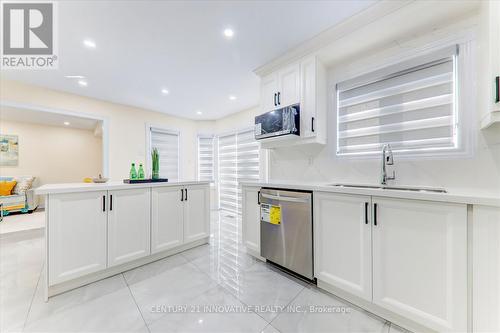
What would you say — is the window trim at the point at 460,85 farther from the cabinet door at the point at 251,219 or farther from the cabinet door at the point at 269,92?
the cabinet door at the point at 251,219

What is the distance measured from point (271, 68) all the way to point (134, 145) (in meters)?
3.57

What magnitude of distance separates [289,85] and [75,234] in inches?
113

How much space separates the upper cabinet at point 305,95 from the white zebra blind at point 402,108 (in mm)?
256

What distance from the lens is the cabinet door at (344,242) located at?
58.7 inches

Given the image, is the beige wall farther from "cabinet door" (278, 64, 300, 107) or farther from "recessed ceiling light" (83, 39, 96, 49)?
"cabinet door" (278, 64, 300, 107)

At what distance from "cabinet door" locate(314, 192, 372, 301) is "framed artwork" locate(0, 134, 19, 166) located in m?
8.27

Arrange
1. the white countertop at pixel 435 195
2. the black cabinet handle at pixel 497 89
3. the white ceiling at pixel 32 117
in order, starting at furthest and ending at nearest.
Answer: the white ceiling at pixel 32 117, the black cabinet handle at pixel 497 89, the white countertop at pixel 435 195

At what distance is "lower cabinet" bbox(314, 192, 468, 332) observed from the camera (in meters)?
1.15

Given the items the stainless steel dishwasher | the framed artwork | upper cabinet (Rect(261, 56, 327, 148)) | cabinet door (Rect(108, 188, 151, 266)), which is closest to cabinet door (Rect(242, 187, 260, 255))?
the stainless steel dishwasher

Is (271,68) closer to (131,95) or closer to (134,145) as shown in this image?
(131,95)

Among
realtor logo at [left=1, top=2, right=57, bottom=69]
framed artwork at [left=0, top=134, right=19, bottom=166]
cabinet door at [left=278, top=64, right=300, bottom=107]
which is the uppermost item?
realtor logo at [left=1, top=2, right=57, bottom=69]

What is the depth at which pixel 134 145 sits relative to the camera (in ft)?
14.3

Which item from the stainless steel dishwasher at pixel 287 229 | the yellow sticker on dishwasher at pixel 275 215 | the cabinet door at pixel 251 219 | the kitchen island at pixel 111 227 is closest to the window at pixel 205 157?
the kitchen island at pixel 111 227

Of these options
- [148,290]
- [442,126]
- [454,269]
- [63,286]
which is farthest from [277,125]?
[63,286]
